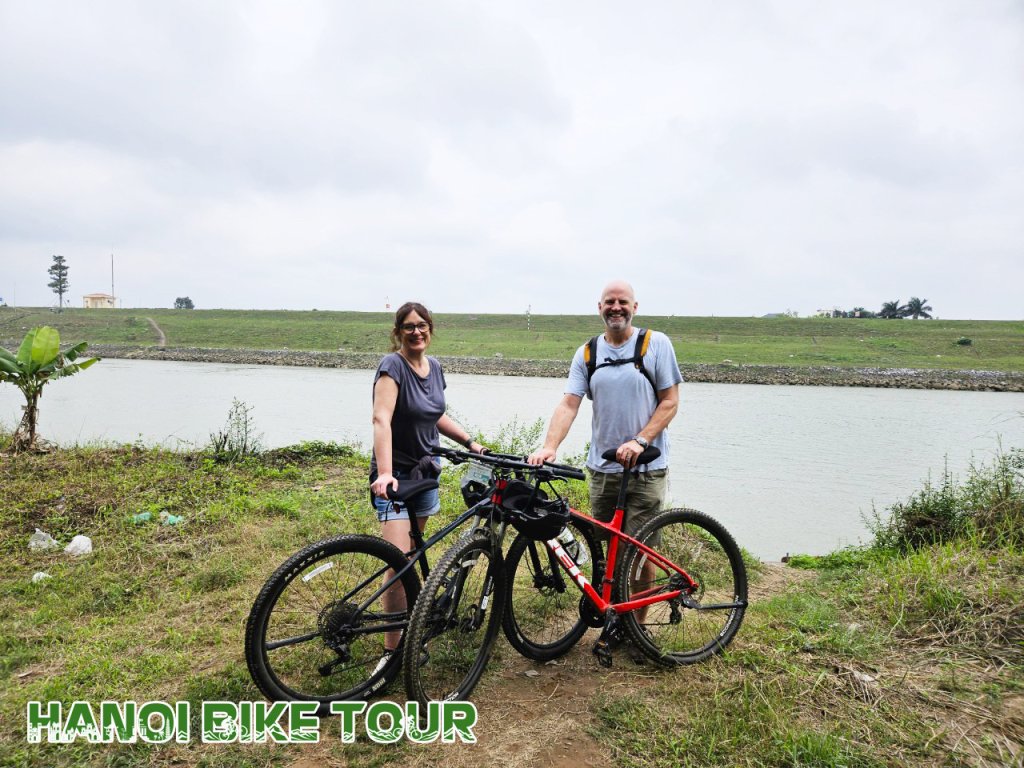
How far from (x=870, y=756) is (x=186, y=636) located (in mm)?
3737

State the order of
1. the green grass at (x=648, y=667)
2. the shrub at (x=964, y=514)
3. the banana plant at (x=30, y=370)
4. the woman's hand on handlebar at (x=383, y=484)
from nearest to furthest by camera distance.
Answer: the green grass at (x=648, y=667), the woman's hand on handlebar at (x=383, y=484), the shrub at (x=964, y=514), the banana plant at (x=30, y=370)

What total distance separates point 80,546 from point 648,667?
15.5ft

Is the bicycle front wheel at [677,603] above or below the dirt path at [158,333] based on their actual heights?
below

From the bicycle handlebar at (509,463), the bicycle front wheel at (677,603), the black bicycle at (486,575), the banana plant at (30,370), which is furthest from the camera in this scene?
the banana plant at (30,370)

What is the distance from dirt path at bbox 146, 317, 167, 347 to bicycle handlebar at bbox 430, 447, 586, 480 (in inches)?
2215

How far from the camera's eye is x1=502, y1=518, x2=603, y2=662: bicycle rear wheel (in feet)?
11.7

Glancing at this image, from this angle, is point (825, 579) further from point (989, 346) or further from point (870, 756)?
point (989, 346)

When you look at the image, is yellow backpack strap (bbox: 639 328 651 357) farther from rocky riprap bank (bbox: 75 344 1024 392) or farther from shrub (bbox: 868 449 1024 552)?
rocky riprap bank (bbox: 75 344 1024 392)

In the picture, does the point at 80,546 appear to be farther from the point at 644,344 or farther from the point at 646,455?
the point at 644,344

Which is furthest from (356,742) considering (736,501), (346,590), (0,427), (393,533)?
(0,427)

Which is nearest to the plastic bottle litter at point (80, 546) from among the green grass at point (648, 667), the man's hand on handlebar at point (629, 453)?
the green grass at point (648, 667)

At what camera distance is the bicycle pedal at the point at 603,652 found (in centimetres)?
353

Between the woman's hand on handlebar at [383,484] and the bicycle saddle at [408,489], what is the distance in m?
0.02

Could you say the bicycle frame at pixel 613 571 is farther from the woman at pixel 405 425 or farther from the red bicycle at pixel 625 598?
the woman at pixel 405 425
